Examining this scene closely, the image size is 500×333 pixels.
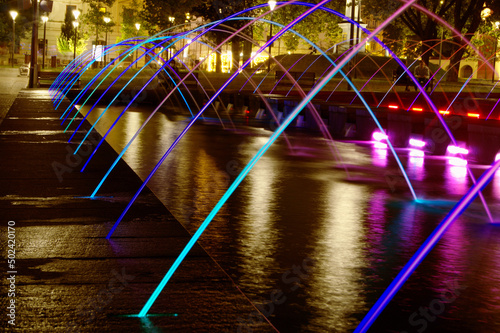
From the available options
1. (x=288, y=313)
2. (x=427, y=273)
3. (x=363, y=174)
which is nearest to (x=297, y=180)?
(x=363, y=174)

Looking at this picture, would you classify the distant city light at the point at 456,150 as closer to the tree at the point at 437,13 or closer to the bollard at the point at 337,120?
the bollard at the point at 337,120

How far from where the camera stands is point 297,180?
10656 mm

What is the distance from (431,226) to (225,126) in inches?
487

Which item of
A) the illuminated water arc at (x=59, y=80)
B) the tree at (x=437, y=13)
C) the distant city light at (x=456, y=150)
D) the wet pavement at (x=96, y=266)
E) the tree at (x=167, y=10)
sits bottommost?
the wet pavement at (x=96, y=266)

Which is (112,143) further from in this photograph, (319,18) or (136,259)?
(319,18)

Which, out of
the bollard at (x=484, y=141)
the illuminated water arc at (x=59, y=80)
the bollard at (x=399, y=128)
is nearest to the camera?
the bollard at (x=484, y=141)

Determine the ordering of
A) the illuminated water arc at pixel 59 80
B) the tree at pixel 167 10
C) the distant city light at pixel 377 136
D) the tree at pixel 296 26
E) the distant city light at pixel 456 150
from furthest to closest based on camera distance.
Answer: the tree at pixel 167 10, the tree at pixel 296 26, the illuminated water arc at pixel 59 80, the distant city light at pixel 377 136, the distant city light at pixel 456 150

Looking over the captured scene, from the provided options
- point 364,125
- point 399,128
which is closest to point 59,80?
point 364,125

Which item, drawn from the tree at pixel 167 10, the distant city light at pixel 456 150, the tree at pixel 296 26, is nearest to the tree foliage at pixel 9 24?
the tree at pixel 167 10

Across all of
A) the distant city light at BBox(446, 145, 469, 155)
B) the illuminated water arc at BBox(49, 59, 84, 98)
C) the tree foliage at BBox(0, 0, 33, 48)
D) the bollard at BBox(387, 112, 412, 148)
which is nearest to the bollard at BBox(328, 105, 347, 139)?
the bollard at BBox(387, 112, 412, 148)

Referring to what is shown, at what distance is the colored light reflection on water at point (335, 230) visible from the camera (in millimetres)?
5125

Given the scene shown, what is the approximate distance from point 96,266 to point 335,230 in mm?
2848

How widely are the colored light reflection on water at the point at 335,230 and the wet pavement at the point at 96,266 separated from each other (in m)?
0.35

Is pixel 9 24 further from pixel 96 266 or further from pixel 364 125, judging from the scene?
pixel 96 266
